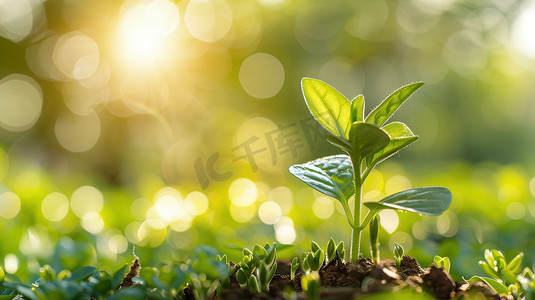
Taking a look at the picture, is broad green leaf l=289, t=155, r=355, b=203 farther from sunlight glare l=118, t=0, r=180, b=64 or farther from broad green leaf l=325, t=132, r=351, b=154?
sunlight glare l=118, t=0, r=180, b=64

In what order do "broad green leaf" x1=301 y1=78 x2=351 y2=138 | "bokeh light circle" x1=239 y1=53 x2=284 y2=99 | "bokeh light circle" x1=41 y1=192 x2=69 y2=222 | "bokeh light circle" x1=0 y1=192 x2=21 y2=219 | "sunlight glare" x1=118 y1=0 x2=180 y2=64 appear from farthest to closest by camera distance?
"bokeh light circle" x1=239 y1=53 x2=284 y2=99, "sunlight glare" x1=118 y1=0 x2=180 y2=64, "bokeh light circle" x1=41 y1=192 x2=69 y2=222, "bokeh light circle" x1=0 y1=192 x2=21 y2=219, "broad green leaf" x1=301 y1=78 x2=351 y2=138

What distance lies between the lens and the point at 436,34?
1080 cm

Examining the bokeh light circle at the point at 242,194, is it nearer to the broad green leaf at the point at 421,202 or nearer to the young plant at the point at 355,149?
the young plant at the point at 355,149

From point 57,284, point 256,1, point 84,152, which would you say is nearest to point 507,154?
point 256,1

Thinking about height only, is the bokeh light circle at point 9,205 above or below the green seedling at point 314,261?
above

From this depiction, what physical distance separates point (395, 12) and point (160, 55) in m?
5.11

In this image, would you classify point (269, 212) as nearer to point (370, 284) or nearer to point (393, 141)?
point (393, 141)

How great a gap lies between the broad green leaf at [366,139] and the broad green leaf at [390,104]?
0.24 ft

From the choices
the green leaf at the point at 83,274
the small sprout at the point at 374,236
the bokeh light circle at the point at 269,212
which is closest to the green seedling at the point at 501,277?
the small sprout at the point at 374,236

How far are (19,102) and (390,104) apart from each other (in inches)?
537

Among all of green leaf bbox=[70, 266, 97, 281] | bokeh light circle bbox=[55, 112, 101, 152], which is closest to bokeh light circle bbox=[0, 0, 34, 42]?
bokeh light circle bbox=[55, 112, 101, 152]

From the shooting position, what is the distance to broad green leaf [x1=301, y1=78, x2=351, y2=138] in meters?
0.89

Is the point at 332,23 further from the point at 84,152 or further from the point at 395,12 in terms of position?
the point at 84,152

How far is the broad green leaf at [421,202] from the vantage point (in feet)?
2.60
